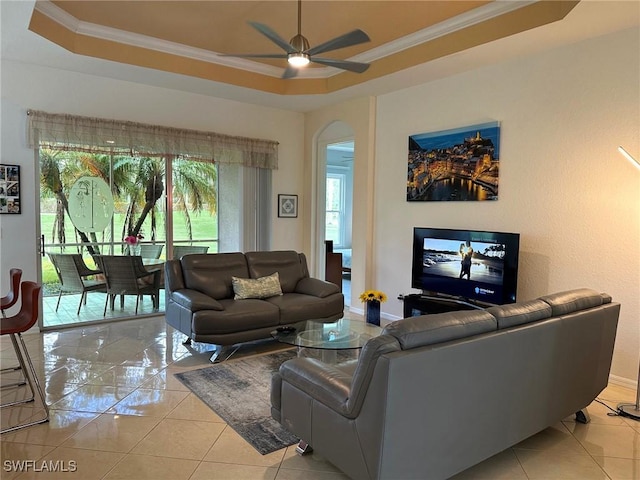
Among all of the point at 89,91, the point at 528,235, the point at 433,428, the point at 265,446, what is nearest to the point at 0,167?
the point at 89,91

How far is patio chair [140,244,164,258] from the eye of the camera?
5.70 meters

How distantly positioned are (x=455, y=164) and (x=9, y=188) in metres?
4.81

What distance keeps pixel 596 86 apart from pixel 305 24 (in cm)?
268

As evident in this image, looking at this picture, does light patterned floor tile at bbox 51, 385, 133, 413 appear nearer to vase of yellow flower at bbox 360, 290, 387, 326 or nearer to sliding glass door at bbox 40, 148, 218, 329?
sliding glass door at bbox 40, 148, 218, 329

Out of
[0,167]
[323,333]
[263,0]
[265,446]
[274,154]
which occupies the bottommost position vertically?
[265,446]

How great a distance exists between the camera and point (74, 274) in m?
5.13

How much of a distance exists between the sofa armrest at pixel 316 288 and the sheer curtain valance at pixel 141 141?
2.22m

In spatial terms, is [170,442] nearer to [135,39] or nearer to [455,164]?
[455,164]

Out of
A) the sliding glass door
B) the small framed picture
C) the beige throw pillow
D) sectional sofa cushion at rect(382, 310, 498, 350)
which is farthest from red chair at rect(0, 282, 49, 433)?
the small framed picture

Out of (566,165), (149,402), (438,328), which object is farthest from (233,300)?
(566,165)

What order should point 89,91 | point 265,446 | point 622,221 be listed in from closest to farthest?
point 265,446 < point 622,221 < point 89,91

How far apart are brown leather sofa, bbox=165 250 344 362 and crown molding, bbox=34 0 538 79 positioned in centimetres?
216

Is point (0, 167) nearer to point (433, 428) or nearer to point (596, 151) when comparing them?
point (433, 428)

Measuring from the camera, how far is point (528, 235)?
169 inches
